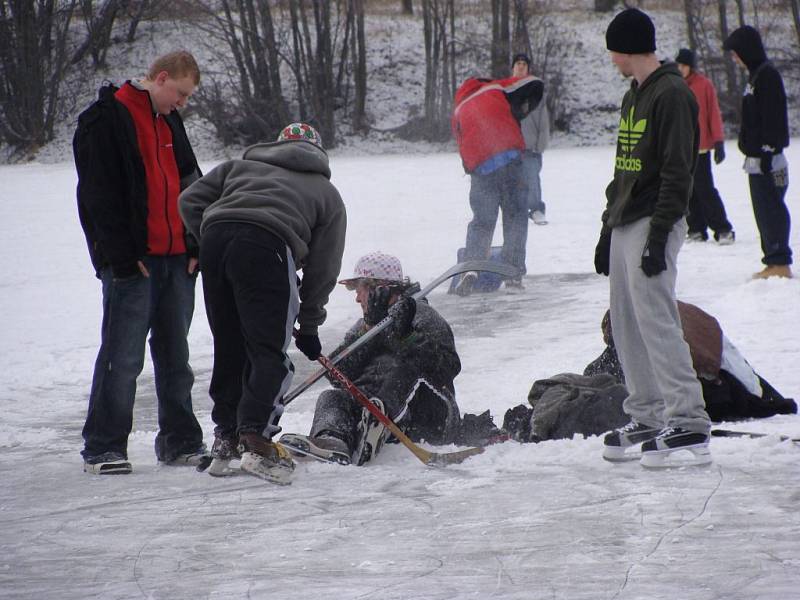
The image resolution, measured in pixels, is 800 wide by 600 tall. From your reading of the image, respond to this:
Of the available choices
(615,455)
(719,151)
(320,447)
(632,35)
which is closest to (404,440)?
(320,447)

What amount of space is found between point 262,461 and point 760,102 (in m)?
5.40

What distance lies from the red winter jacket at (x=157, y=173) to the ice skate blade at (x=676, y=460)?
202 centimetres

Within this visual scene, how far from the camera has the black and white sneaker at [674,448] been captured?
394cm

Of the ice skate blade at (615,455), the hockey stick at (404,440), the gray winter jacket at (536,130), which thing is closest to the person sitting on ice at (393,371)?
the hockey stick at (404,440)

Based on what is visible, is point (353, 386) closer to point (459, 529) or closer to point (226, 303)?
point (226, 303)

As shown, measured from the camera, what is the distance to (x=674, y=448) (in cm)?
394

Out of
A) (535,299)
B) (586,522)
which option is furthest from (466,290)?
(586,522)

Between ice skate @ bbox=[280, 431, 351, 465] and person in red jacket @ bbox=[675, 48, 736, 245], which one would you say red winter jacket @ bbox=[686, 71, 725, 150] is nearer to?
person in red jacket @ bbox=[675, 48, 736, 245]

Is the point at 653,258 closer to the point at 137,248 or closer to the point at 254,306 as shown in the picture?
the point at 254,306

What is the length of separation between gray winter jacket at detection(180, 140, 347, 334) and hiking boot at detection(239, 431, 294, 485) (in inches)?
18.4

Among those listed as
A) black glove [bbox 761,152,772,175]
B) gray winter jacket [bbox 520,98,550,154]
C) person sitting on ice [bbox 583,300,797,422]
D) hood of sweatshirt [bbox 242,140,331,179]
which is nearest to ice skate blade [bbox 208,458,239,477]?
hood of sweatshirt [bbox 242,140,331,179]

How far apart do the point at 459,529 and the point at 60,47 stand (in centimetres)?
2697

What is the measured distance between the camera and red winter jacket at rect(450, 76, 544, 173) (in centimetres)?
861

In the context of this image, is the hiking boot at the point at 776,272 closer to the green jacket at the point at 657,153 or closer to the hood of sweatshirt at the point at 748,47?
the hood of sweatshirt at the point at 748,47
